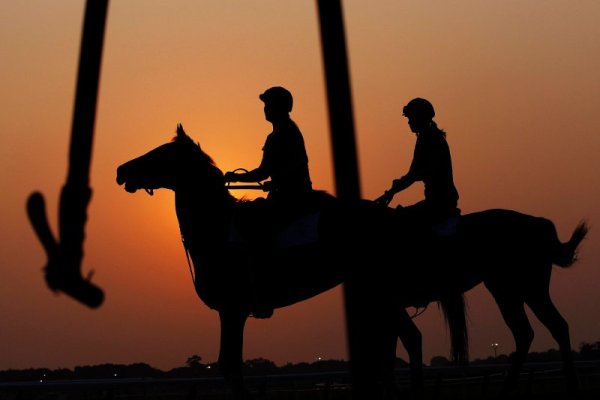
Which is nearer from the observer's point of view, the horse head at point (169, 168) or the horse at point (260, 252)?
the horse at point (260, 252)

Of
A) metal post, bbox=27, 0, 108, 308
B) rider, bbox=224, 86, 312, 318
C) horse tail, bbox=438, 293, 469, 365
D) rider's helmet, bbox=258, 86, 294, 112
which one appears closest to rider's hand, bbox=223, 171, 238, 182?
rider, bbox=224, 86, 312, 318

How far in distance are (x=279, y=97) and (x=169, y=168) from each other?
1572 millimetres

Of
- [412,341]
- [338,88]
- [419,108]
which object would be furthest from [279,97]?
[338,88]

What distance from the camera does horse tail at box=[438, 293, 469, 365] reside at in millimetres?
15539

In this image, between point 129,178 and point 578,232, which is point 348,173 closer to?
point 129,178

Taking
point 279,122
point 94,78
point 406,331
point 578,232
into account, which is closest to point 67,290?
point 94,78

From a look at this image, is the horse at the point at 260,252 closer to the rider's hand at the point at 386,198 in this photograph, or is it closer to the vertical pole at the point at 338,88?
the rider's hand at the point at 386,198

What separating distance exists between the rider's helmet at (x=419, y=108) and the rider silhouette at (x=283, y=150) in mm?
2148

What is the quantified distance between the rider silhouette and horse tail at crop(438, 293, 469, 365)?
3.73m

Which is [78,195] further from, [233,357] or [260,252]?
[260,252]

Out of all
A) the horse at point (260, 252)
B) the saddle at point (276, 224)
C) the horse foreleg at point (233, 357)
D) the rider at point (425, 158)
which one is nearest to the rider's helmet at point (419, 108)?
the rider at point (425, 158)

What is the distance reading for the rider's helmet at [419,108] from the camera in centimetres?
1424

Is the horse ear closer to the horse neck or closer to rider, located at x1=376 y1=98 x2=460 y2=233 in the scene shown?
the horse neck

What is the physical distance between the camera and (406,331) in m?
13.7
